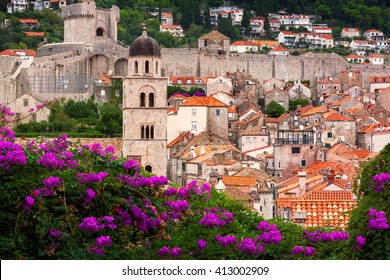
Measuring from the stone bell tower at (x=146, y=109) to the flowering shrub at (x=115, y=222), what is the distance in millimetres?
29508

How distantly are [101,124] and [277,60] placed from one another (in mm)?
31188

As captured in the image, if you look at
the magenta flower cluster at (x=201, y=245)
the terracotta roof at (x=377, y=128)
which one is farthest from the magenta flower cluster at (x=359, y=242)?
the terracotta roof at (x=377, y=128)

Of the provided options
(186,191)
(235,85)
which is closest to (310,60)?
(235,85)

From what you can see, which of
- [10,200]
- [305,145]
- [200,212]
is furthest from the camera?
[305,145]

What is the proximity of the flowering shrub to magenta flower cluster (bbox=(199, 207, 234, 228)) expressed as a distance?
19 mm

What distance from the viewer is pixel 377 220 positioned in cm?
1723

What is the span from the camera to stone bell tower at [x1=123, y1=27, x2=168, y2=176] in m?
49.8

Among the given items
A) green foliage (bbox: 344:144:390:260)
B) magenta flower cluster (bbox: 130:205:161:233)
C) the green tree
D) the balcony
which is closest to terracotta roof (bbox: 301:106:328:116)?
the green tree

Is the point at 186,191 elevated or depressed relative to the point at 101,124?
elevated

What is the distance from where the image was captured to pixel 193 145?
206 feet

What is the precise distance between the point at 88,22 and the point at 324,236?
7169 cm

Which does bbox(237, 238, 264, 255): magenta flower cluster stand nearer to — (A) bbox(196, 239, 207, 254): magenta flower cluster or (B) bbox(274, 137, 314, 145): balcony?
(A) bbox(196, 239, 207, 254): magenta flower cluster

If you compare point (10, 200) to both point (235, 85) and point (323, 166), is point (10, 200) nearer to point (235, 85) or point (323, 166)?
point (323, 166)

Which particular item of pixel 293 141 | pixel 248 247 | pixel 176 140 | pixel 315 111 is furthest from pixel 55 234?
pixel 315 111
